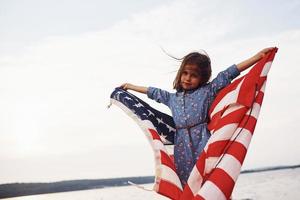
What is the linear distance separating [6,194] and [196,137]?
3621 inches

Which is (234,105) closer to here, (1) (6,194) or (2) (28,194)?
(1) (6,194)

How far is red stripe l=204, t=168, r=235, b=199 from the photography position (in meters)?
2.67

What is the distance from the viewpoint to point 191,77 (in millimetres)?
3330

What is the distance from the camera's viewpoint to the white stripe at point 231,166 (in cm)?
274

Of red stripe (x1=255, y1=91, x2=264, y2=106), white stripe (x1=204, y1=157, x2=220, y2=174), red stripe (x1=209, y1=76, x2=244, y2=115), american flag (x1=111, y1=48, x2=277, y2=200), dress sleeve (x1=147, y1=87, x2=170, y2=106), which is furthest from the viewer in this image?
dress sleeve (x1=147, y1=87, x2=170, y2=106)

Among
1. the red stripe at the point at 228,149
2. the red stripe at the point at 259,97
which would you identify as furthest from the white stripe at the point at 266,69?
the red stripe at the point at 228,149

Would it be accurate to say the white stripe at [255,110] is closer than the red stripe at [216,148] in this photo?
No

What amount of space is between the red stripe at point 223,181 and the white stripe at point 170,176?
0.43 m

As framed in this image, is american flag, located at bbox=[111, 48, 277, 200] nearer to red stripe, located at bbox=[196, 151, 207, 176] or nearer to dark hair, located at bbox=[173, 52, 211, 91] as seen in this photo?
red stripe, located at bbox=[196, 151, 207, 176]

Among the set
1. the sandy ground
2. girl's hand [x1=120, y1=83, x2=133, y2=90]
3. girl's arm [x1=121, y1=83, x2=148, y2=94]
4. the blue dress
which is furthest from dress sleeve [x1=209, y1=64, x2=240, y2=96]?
the sandy ground

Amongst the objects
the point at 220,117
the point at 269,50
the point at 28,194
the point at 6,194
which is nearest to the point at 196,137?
the point at 220,117

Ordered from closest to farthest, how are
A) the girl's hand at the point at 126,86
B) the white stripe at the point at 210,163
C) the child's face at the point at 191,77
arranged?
1. the white stripe at the point at 210,163
2. the child's face at the point at 191,77
3. the girl's hand at the point at 126,86

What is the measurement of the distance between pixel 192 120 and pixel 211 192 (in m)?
0.79

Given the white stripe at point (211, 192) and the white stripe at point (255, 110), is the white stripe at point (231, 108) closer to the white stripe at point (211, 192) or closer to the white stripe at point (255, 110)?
the white stripe at point (255, 110)
